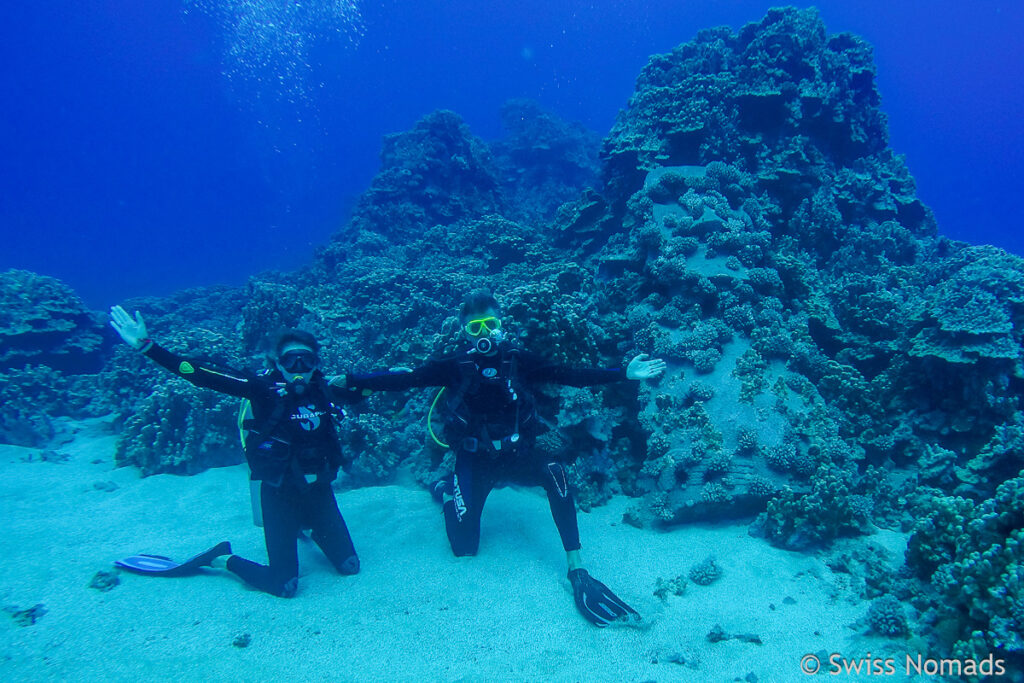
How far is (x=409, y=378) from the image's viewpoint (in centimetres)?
556

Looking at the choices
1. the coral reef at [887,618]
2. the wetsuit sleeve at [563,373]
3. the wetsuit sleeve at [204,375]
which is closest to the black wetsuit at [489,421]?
the wetsuit sleeve at [563,373]

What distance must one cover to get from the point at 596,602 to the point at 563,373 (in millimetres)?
2501

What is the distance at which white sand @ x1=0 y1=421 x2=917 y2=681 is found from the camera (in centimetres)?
427

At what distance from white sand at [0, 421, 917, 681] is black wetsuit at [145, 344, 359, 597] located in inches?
12.2

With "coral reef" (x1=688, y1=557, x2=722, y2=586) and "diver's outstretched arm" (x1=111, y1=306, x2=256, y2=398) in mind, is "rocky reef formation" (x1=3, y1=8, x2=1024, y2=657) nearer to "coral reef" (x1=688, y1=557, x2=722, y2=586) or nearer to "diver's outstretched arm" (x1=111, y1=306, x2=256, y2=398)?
"coral reef" (x1=688, y1=557, x2=722, y2=586)

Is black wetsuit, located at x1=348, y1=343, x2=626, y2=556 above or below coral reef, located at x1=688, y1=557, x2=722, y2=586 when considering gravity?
above

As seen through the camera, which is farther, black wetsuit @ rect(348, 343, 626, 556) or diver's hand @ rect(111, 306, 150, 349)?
black wetsuit @ rect(348, 343, 626, 556)

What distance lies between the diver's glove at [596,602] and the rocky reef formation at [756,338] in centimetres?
168

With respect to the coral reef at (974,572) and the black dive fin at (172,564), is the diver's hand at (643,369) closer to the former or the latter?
the coral reef at (974,572)

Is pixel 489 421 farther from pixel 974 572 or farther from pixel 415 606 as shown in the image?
pixel 974 572

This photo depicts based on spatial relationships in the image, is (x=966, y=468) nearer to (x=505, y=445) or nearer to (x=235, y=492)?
(x=505, y=445)

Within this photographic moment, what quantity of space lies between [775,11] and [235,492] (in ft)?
64.9

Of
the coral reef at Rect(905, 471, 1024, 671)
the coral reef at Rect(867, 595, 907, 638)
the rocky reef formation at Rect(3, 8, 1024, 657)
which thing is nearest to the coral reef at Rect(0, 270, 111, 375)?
the rocky reef formation at Rect(3, 8, 1024, 657)

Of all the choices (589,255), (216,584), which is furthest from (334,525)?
(589,255)
